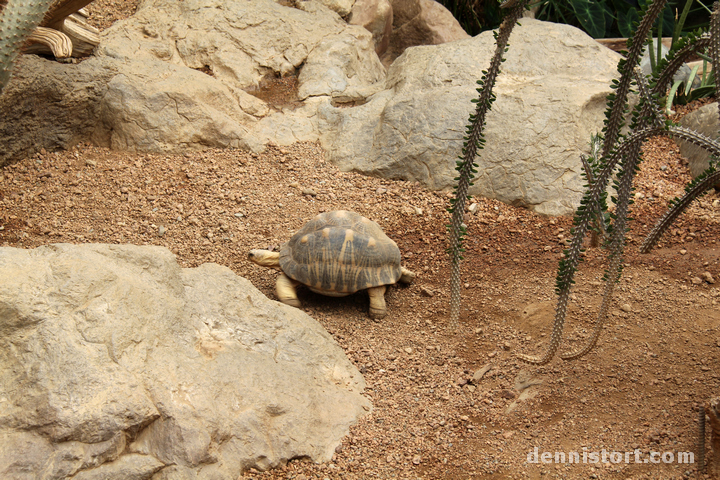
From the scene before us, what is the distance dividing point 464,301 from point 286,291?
126 centimetres

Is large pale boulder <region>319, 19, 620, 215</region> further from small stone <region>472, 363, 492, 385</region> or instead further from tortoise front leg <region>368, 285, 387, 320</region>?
small stone <region>472, 363, 492, 385</region>

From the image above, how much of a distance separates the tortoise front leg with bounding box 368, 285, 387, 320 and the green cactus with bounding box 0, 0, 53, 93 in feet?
8.44

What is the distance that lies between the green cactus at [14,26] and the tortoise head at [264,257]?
5.90ft

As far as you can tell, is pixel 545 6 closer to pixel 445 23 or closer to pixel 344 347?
pixel 445 23

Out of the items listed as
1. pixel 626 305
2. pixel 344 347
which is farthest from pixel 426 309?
pixel 626 305

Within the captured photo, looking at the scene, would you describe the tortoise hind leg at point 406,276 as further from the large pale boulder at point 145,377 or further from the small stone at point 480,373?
the large pale boulder at point 145,377

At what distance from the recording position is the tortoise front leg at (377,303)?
12.5 ft

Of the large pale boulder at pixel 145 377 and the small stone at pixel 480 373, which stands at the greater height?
the large pale boulder at pixel 145 377

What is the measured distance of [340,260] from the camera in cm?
378

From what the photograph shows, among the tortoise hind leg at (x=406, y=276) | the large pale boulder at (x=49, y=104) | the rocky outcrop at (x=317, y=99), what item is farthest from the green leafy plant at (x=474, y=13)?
the tortoise hind leg at (x=406, y=276)

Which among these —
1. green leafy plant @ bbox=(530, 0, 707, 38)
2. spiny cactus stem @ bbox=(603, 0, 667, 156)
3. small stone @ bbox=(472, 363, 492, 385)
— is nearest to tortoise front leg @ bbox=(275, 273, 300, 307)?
small stone @ bbox=(472, 363, 492, 385)

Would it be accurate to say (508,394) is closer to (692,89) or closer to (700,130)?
(700,130)

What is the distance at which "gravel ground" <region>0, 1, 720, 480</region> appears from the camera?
8.83 ft

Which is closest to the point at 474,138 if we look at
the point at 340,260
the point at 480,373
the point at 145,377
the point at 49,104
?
the point at 340,260
